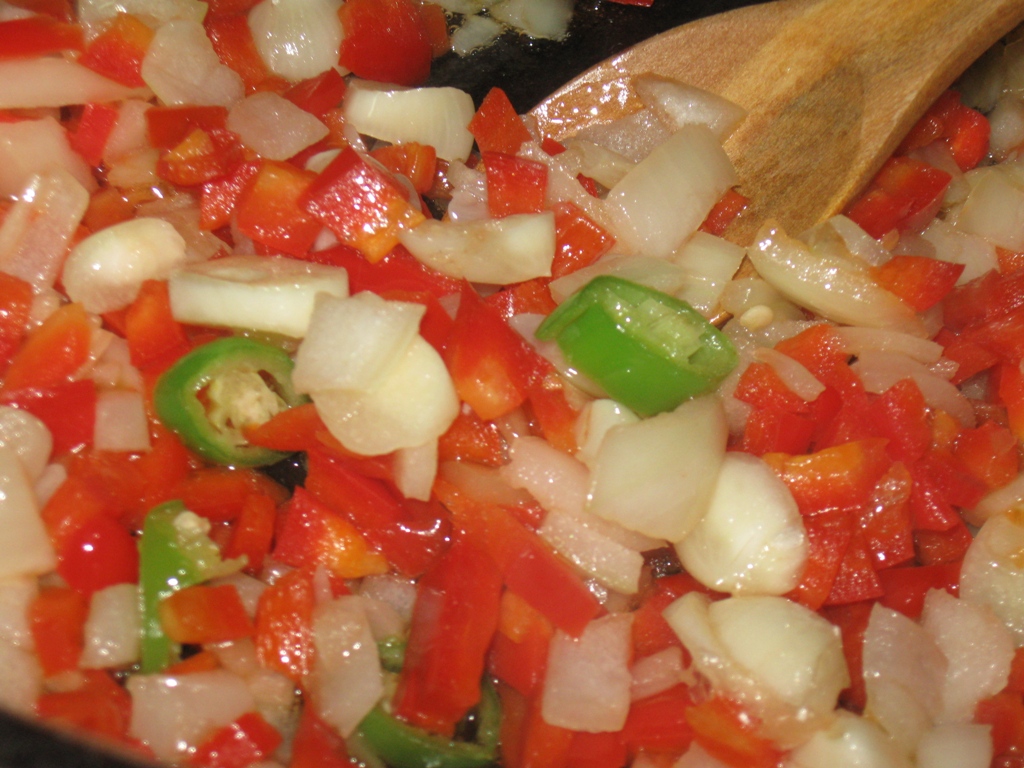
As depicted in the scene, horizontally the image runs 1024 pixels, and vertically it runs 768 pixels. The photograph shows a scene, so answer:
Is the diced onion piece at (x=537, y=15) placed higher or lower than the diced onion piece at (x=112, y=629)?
higher

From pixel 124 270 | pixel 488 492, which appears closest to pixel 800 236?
pixel 488 492

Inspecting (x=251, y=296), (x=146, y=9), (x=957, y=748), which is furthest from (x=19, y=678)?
(x=957, y=748)

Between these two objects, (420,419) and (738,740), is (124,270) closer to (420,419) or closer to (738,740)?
(420,419)

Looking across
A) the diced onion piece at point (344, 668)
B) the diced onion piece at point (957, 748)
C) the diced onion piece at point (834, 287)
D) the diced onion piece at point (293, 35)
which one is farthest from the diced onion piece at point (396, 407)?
the diced onion piece at point (957, 748)

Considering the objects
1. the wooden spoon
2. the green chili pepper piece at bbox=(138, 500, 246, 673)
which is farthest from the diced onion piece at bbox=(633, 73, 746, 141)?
the green chili pepper piece at bbox=(138, 500, 246, 673)

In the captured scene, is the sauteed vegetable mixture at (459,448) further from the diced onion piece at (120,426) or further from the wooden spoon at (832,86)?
the wooden spoon at (832,86)

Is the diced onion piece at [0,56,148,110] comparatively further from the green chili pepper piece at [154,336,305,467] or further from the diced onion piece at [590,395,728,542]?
the diced onion piece at [590,395,728,542]
